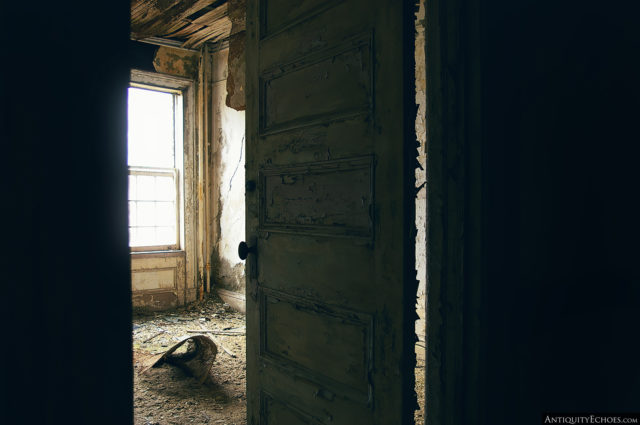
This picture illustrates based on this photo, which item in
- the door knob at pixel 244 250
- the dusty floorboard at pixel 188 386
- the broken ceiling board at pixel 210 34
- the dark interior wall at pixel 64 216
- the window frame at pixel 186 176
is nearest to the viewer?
the dark interior wall at pixel 64 216

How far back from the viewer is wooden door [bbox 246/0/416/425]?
1228mm

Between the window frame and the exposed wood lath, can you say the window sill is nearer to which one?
the window frame

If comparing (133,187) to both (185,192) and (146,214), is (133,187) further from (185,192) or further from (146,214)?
(185,192)

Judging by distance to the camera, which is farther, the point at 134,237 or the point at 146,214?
the point at 146,214

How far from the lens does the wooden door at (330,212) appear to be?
1.23m

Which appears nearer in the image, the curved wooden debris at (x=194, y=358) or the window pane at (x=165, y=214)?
the curved wooden debris at (x=194, y=358)

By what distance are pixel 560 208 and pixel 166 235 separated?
4603 millimetres

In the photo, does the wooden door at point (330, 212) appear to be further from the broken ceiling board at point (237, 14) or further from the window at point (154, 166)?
the window at point (154, 166)

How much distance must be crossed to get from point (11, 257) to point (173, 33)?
5.17 metres

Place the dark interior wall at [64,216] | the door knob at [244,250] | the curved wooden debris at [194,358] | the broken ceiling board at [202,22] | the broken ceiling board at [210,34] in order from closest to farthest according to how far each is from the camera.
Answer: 1. the dark interior wall at [64,216]
2. the door knob at [244,250]
3. the curved wooden debris at [194,358]
4. the broken ceiling board at [202,22]
5. the broken ceiling board at [210,34]

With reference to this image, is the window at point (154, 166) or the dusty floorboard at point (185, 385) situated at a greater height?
the window at point (154, 166)

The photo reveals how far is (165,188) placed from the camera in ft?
16.3

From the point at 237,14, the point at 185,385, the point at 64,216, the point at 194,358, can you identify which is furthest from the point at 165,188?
the point at 64,216

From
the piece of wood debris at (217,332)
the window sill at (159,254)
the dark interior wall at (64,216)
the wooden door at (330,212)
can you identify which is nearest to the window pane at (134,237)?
the window sill at (159,254)
